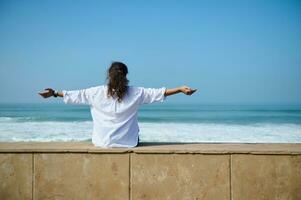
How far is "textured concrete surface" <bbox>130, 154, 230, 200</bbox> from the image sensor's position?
3.49 m

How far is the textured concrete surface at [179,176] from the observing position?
3488 millimetres

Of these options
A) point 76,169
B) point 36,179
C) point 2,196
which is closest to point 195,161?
point 76,169

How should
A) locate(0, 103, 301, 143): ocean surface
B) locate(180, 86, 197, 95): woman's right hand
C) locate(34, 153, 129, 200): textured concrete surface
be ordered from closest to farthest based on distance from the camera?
locate(34, 153, 129, 200): textured concrete surface < locate(180, 86, 197, 95): woman's right hand < locate(0, 103, 301, 143): ocean surface

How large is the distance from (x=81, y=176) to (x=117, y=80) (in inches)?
44.3

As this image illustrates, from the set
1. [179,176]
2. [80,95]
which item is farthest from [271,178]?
[80,95]

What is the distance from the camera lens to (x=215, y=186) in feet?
11.5

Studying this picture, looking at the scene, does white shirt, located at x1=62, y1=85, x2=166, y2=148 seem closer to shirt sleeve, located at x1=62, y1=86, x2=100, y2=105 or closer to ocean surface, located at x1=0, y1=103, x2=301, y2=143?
shirt sleeve, located at x1=62, y1=86, x2=100, y2=105

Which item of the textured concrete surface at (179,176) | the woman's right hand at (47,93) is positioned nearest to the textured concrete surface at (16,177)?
the woman's right hand at (47,93)

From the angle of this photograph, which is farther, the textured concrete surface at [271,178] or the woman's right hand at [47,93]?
the woman's right hand at [47,93]

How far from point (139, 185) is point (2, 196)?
1445 mm

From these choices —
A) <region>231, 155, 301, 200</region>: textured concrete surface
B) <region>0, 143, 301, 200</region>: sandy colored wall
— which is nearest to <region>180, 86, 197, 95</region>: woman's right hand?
<region>0, 143, 301, 200</region>: sandy colored wall

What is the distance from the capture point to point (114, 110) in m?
3.88

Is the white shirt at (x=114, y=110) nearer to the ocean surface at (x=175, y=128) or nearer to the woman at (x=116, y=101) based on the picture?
the woman at (x=116, y=101)

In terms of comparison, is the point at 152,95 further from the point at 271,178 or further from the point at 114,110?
the point at 271,178
